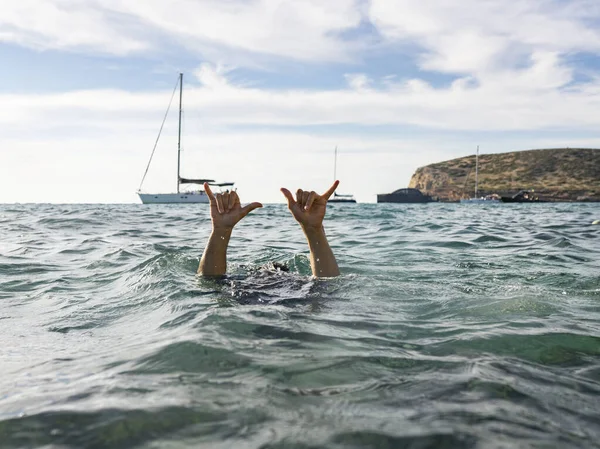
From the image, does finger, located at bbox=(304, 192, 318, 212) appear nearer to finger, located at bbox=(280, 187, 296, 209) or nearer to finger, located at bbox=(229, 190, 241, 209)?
finger, located at bbox=(280, 187, 296, 209)

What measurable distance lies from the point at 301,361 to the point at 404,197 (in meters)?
76.3

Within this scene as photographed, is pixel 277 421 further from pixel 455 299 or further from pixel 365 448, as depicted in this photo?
pixel 455 299

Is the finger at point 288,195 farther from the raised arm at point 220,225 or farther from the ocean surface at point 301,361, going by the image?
the ocean surface at point 301,361

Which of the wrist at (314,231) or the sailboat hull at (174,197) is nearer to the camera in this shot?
the wrist at (314,231)

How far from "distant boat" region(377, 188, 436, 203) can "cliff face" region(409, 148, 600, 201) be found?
648 inches

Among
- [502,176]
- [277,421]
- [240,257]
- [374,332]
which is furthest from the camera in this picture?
[502,176]

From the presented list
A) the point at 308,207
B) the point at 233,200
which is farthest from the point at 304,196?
the point at 233,200

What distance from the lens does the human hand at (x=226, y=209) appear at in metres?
4.98

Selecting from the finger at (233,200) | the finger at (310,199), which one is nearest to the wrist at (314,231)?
the finger at (310,199)

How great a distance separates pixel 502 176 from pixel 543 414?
107379 millimetres

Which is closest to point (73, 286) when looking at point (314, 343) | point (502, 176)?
point (314, 343)

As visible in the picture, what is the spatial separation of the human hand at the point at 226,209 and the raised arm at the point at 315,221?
41 centimetres

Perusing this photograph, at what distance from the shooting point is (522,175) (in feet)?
326

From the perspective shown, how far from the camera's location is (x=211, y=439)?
188 centimetres
